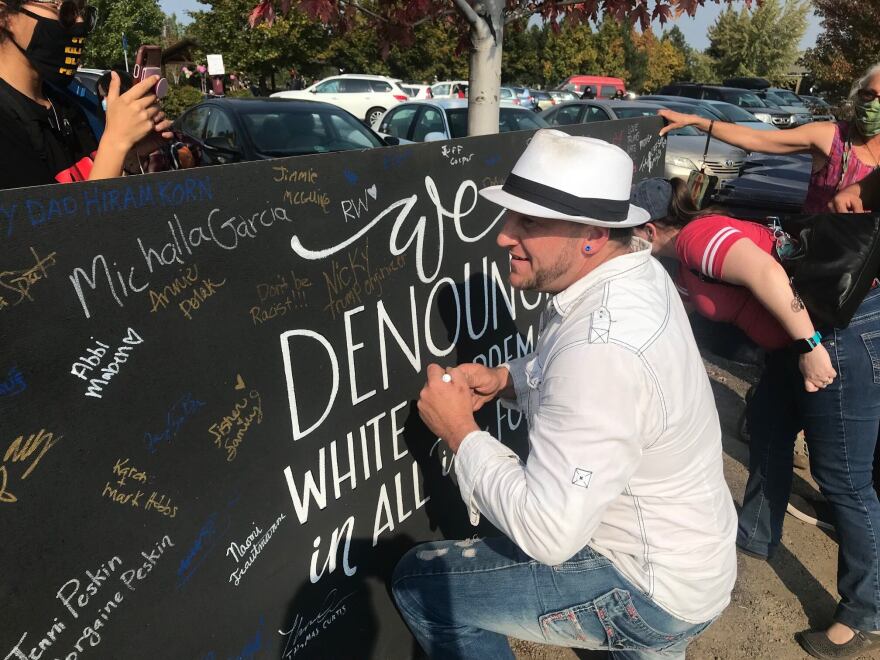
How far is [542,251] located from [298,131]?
6152 millimetres

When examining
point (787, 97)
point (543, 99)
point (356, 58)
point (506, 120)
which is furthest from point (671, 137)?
point (356, 58)

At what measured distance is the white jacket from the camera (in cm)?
137

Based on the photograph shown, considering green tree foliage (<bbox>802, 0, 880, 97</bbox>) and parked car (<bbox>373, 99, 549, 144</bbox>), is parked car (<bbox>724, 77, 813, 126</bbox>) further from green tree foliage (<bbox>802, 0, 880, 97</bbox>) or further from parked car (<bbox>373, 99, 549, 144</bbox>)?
parked car (<bbox>373, 99, 549, 144</bbox>)

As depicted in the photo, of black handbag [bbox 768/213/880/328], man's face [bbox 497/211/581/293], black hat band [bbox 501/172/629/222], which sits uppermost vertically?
black hat band [bbox 501/172/629/222]

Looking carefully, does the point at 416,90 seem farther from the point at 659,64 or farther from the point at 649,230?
the point at 659,64

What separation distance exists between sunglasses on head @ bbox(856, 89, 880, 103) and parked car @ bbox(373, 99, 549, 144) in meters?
6.86

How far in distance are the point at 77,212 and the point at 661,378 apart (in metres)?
1.22

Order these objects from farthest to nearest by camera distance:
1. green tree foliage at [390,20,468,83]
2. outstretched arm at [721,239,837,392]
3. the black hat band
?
1. green tree foliage at [390,20,468,83]
2. outstretched arm at [721,239,837,392]
3. the black hat band

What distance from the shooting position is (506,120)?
948 centimetres

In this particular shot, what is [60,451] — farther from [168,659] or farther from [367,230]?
[367,230]

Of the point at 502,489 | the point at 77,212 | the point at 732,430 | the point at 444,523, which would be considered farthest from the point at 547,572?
the point at 732,430

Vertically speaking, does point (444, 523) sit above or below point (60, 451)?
below

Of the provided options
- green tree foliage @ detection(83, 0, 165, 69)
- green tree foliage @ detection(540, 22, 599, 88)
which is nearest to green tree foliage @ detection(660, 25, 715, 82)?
green tree foliage @ detection(540, 22, 599, 88)

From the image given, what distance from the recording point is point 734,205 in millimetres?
7594
